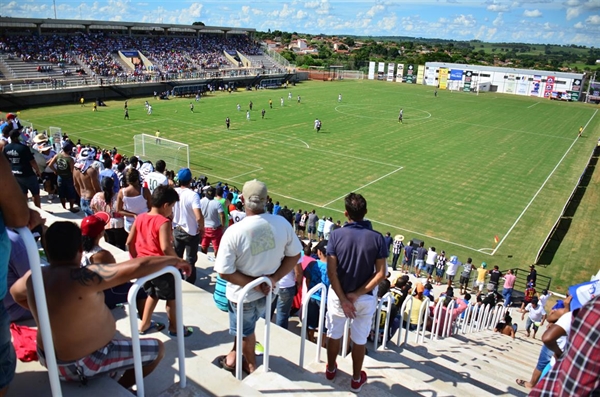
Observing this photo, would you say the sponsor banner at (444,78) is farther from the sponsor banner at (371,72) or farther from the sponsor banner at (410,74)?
the sponsor banner at (371,72)

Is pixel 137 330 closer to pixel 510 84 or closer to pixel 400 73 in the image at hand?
pixel 510 84

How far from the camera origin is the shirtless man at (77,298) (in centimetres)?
320

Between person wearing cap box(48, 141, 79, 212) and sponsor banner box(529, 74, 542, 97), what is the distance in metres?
84.8

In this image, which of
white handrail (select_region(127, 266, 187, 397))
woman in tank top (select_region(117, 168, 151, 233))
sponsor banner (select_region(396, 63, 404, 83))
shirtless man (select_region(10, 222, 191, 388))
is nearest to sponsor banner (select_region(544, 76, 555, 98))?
sponsor banner (select_region(396, 63, 404, 83))

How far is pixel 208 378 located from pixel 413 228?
18.6 meters

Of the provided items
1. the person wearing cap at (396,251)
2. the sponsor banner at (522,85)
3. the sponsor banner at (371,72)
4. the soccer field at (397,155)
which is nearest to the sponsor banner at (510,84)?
the sponsor banner at (522,85)

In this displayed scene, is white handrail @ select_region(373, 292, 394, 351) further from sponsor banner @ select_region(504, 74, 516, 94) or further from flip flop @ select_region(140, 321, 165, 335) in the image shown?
sponsor banner @ select_region(504, 74, 516, 94)

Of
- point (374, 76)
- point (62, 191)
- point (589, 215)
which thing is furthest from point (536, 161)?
point (374, 76)

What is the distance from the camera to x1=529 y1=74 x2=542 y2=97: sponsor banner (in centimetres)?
7925

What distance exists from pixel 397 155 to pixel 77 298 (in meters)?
32.3

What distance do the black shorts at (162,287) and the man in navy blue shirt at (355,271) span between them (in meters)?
1.78

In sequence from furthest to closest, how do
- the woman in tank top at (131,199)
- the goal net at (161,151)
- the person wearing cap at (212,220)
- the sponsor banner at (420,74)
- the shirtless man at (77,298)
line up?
the sponsor banner at (420,74), the goal net at (161,151), the person wearing cap at (212,220), the woman in tank top at (131,199), the shirtless man at (77,298)

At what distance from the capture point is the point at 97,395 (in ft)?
11.2

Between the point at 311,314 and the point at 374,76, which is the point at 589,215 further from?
the point at 374,76
